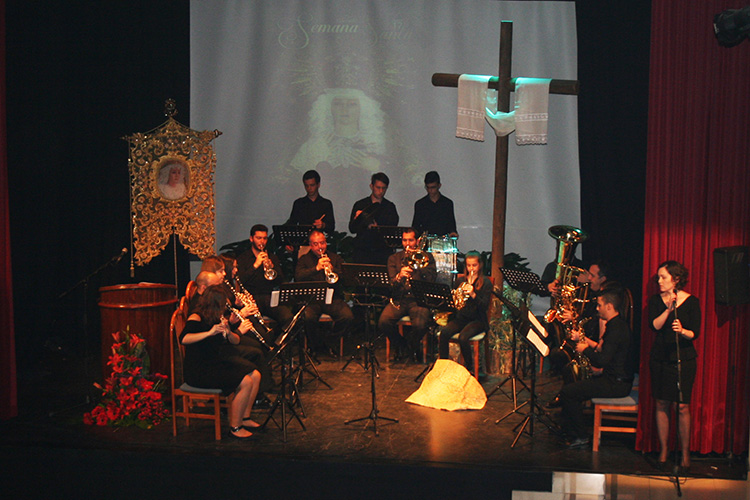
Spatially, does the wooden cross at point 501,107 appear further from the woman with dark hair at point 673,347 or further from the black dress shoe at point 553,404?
the woman with dark hair at point 673,347

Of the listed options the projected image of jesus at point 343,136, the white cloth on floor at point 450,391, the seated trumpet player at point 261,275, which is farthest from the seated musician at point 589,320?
the projected image of jesus at point 343,136

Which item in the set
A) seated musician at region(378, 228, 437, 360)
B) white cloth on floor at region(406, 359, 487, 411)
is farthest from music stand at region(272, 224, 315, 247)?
white cloth on floor at region(406, 359, 487, 411)

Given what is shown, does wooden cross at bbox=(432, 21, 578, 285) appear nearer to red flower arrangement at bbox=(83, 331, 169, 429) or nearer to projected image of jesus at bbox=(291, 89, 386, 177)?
projected image of jesus at bbox=(291, 89, 386, 177)

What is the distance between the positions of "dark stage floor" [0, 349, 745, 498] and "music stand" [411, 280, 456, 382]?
1113 mm

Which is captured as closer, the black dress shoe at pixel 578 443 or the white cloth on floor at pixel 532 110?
the black dress shoe at pixel 578 443

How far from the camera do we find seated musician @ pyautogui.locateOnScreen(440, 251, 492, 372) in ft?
24.9

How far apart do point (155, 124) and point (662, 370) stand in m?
6.86

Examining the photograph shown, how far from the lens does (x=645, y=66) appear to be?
7848 mm

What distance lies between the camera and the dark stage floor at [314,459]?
210 inches

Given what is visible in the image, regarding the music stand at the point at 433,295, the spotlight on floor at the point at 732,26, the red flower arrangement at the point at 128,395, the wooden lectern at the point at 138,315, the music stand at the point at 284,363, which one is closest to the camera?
the spotlight on floor at the point at 732,26

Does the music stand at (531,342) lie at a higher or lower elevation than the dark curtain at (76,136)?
lower

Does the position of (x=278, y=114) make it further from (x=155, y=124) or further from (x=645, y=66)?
(x=645, y=66)

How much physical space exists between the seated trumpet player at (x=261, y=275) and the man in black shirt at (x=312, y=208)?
3.22ft

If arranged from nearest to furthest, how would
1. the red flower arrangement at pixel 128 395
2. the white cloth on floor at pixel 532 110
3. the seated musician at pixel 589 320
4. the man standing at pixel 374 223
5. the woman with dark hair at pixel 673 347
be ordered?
the woman with dark hair at pixel 673 347, the red flower arrangement at pixel 128 395, the seated musician at pixel 589 320, the white cloth on floor at pixel 532 110, the man standing at pixel 374 223
